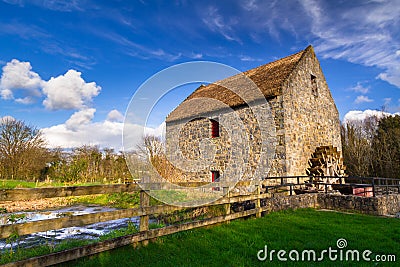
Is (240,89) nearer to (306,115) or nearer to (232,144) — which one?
(232,144)

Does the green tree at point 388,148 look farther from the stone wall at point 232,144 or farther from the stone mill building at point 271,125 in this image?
the stone wall at point 232,144

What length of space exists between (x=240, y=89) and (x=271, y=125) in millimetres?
3400

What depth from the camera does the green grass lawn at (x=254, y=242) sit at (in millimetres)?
3457

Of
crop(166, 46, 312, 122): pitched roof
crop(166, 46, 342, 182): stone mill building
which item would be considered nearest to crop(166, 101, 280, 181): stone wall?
crop(166, 46, 342, 182): stone mill building

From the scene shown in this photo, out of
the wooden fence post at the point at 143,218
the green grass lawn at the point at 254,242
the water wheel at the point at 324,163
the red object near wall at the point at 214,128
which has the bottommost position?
the green grass lawn at the point at 254,242

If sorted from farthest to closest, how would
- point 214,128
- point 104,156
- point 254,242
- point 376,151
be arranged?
point 104,156
point 376,151
point 214,128
point 254,242

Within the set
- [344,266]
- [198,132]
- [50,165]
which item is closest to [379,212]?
[344,266]

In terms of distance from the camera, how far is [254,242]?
4.31 m

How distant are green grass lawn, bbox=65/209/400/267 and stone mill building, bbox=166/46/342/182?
5.48 metres

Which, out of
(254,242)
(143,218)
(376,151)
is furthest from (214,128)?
(376,151)

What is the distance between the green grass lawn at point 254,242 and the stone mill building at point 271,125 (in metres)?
5.48

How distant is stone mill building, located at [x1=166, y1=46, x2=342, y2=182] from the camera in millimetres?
11477

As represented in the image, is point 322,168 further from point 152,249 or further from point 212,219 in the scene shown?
point 152,249

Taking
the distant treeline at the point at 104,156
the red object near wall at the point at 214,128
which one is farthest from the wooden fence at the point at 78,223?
the distant treeline at the point at 104,156
